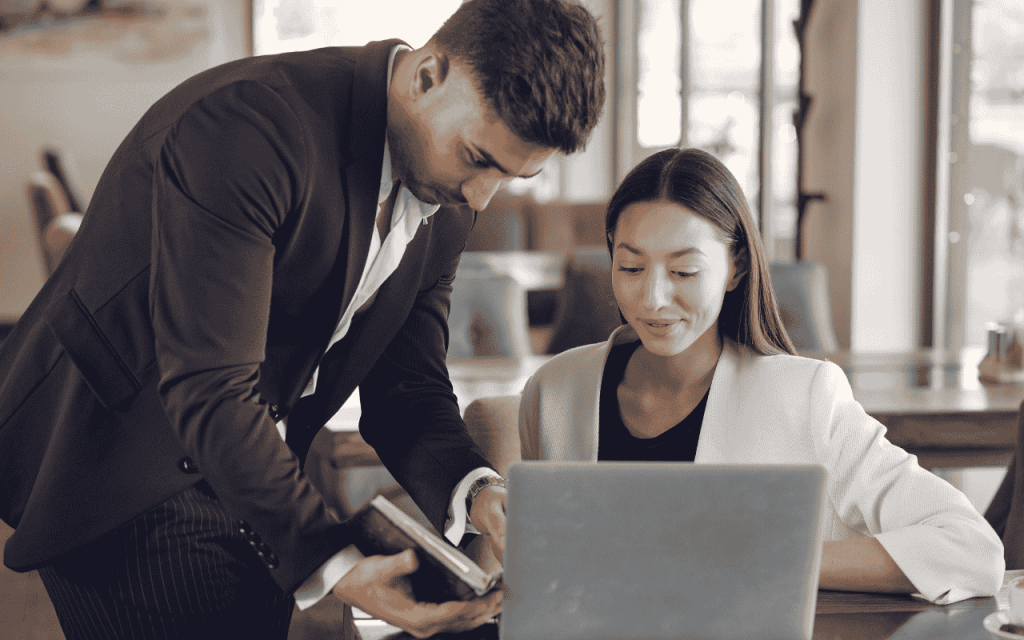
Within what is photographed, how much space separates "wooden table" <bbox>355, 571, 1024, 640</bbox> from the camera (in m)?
0.94

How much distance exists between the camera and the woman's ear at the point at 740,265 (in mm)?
1402

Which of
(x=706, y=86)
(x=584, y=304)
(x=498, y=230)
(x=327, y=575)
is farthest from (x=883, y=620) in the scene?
(x=706, y=86)

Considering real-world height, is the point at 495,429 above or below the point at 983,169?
below

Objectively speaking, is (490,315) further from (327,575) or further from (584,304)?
(327,575)

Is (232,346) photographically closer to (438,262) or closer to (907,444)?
(438,262)

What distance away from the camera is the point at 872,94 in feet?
13.3

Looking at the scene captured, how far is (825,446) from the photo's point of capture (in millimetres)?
1316

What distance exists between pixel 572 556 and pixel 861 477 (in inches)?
25.4

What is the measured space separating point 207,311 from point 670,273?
2.35ft

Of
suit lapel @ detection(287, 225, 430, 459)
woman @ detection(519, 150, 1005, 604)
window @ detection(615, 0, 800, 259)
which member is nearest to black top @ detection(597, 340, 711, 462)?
woman @ detection(519, 150, 1005, 604)

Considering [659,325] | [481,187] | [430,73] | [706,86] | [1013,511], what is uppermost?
[706,86]

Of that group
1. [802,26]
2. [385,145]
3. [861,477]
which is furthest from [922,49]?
[385,145]

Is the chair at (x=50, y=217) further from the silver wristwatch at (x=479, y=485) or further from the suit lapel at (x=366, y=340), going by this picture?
the silver wristwatch at (x=479, y=485)

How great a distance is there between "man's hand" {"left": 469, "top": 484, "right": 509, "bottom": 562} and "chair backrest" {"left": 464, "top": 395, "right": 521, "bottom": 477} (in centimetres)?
40
